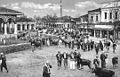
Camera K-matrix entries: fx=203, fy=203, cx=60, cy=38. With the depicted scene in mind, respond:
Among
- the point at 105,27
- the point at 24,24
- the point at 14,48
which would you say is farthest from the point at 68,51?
the point at 24,24

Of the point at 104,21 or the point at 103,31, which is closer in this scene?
the point at 103,31

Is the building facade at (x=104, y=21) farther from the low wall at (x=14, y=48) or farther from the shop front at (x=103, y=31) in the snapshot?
the low wall at (x=14, y=48)

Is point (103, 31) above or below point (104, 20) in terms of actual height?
below

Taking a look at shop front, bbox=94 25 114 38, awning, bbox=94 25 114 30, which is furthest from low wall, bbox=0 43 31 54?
awning, bbox=94 25 114 30

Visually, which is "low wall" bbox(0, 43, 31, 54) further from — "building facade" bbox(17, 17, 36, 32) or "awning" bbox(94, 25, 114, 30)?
"building facade" bbox(17, 17, 36, 32)

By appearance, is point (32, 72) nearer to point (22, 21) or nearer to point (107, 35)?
point (107, 35)

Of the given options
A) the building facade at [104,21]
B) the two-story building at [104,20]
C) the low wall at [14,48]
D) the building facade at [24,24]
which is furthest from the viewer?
the building facade at [24,24]

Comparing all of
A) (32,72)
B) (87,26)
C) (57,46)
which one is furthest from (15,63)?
(87,26)

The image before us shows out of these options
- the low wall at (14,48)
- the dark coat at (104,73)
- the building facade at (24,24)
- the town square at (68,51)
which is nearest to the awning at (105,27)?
the town square at (68,51)

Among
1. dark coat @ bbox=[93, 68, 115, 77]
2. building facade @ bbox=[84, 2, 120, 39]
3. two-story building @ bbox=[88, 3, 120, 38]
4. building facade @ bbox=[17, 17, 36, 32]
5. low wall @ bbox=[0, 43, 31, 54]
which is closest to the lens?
dark coat @ bbox=[93, 68, 115, 77]

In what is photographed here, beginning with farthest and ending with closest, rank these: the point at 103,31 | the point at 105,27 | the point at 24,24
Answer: the point at 24,24
the point at 103,31
the point at 105,27

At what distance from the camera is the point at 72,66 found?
629 inches

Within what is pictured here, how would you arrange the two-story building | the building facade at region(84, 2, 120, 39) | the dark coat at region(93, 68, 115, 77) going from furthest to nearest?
the two-story building
the building facade at region(84, 2, 120, 39)
the dark coat at region(93, 68, 115, 77)

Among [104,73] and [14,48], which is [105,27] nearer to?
[14,48]
